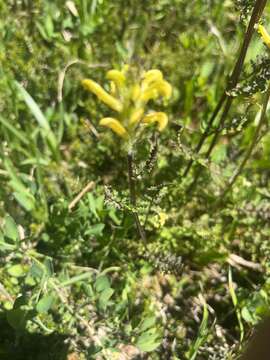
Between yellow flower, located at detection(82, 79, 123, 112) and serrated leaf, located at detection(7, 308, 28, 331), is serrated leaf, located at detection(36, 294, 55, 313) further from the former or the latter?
yellow flower, located at detection(82, 79, 123, 112)

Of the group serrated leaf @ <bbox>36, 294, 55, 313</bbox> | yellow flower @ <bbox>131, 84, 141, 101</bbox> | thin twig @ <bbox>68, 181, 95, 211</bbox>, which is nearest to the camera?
yellow flower @ <bbox>131, 84, 141, 101</bbox>

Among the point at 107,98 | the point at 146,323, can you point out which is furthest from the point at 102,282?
the point at 107,98

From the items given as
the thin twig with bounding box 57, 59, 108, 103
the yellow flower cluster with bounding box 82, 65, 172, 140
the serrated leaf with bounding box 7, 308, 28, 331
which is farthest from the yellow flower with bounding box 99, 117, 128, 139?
the thin twig with bounding box 57, 59, 108, 103

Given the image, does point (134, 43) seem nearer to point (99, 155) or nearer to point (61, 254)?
point (99, 155)

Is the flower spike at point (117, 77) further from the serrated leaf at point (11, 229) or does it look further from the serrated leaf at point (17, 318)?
the serrated leaf at point (17, 318)

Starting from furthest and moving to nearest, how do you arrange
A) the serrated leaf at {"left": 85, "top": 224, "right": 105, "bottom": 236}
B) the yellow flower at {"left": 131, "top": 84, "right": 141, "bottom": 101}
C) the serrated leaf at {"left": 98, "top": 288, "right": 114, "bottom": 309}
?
the serrated leaf at {"left": 85, "top": 224, "right": 105, "bottom": 236} < the serrated leaf at {"left": 98, "top": 288, "right": 114, "bottom": 309} < the yellow flower at {"left": 131, "top": 84, "right": 141, "bottom": 101}

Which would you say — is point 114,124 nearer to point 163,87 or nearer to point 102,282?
point 163,87
